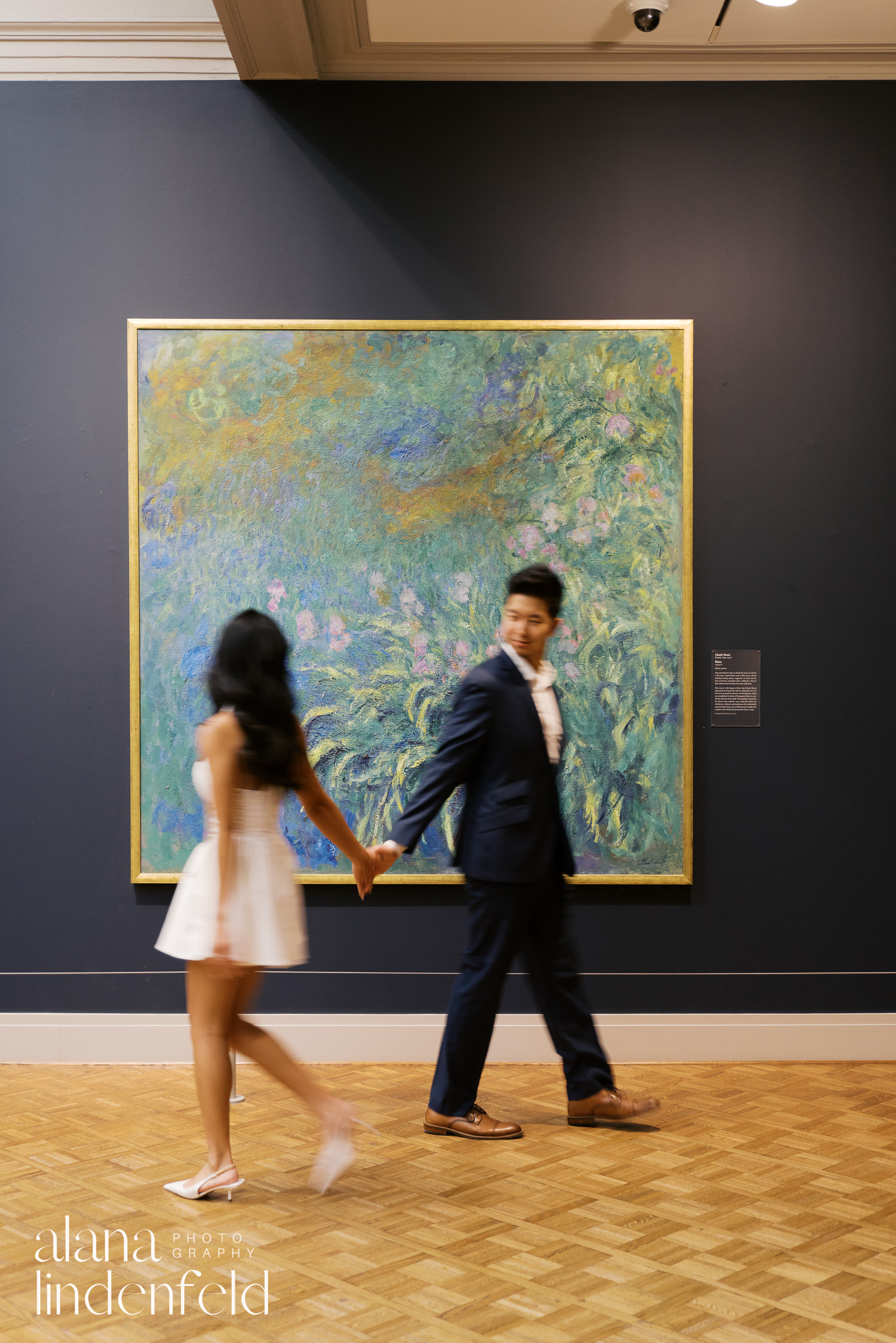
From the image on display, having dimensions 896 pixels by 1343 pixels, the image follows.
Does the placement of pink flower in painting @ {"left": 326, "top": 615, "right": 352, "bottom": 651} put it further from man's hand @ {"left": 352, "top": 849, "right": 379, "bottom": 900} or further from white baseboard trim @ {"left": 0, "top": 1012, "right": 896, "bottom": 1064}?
white baseboard trim @ {"left": 0, "top": 1012, "right": 896, "bottom": 1064}

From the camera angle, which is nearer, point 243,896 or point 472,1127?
point 243,896

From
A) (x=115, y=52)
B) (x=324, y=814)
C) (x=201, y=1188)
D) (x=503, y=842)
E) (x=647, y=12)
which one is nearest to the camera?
(x=201, y=1188)

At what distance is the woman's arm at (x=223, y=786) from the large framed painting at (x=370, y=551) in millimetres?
1722

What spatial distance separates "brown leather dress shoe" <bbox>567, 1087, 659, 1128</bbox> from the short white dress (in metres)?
1.29

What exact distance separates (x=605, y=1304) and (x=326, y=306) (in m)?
3.66

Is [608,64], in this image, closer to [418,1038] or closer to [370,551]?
[370,551]

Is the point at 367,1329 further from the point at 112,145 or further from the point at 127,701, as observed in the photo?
the point at 112,145

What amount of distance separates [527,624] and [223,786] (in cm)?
120

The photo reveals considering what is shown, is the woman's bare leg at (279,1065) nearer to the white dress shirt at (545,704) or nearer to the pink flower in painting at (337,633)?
the white dress shirt at (545,704)

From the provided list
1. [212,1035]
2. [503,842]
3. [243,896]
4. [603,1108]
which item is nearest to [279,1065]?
[212,1035]

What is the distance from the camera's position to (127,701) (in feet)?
14.8

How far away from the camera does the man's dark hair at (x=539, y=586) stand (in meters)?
3.47

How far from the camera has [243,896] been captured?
109 inches

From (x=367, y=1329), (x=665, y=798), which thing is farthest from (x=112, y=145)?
(x=367, y=1329)
